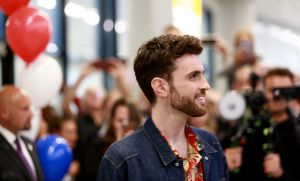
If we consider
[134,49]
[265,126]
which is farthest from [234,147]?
[134,49]

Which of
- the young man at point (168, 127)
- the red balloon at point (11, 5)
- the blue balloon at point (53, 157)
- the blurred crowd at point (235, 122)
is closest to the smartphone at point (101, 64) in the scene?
the blurred crowd at point (235, 122)

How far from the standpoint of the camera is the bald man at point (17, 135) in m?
3.17

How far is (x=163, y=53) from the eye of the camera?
6.00 feet

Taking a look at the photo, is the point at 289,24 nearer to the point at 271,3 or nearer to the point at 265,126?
A: the point at 271,3

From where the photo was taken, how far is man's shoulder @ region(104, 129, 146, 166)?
1781 millimetres

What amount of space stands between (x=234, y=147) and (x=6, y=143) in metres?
1.36

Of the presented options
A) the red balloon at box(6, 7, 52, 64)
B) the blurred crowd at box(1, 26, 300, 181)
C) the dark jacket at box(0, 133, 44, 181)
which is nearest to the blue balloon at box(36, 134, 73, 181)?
the dark jacket at box(0, 133, 44, 181)

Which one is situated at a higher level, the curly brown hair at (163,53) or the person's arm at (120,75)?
the curly brown hair at (163,53)

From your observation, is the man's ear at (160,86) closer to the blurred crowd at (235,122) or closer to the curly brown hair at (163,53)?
the curly brown hair at (163,53)

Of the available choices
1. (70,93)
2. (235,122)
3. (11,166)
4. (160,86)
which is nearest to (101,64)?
(70,93)

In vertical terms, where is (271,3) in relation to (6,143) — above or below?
above

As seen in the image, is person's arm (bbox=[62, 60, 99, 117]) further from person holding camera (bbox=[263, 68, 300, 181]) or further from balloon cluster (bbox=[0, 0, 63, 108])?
person holding camera (bbox=[263, 68, 300, 181])

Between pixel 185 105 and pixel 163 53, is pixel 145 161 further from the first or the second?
pixel 163 53

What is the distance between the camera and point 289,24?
43.7ft
